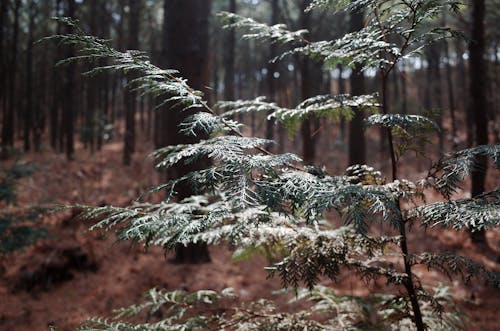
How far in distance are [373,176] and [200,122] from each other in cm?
108

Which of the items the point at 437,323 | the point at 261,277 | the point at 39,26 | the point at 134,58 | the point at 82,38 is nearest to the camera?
the point at 82,38

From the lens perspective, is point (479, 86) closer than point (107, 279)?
No

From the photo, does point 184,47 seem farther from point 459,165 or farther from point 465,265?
point 465,265

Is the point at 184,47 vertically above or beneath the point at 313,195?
above

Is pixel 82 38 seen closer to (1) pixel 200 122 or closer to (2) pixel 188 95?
(2) pixel 188 95

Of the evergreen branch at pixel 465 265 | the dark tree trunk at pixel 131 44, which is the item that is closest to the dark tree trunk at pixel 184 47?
the evergreen branch at pixel 465 265

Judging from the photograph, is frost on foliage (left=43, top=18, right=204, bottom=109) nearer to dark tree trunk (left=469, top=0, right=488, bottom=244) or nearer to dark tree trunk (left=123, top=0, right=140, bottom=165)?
dark tree trunk (left=469, top=0, right=488, bottom=244)

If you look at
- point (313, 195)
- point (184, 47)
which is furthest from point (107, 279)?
point (313, 195)

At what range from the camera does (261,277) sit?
5816 mm

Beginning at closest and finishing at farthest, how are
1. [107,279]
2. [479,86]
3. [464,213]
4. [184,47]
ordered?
[464,213], [184,47], [107,279], [479,86]

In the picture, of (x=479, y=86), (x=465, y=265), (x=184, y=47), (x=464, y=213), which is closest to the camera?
(x=464, y=213)

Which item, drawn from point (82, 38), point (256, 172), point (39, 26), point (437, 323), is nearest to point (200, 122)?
point (256, 172)

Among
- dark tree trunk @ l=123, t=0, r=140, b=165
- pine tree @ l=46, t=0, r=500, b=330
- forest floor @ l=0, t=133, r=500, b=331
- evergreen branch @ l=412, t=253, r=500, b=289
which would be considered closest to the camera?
pine tree @ l=46, t=0, r=500, b=330

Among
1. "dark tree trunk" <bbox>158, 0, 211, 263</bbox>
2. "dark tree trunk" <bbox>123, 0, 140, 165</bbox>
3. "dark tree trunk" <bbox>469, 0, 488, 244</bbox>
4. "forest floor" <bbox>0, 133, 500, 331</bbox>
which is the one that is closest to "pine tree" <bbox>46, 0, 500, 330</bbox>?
"forest floor" <bbox>0, 133, 500, 331</bbox>
